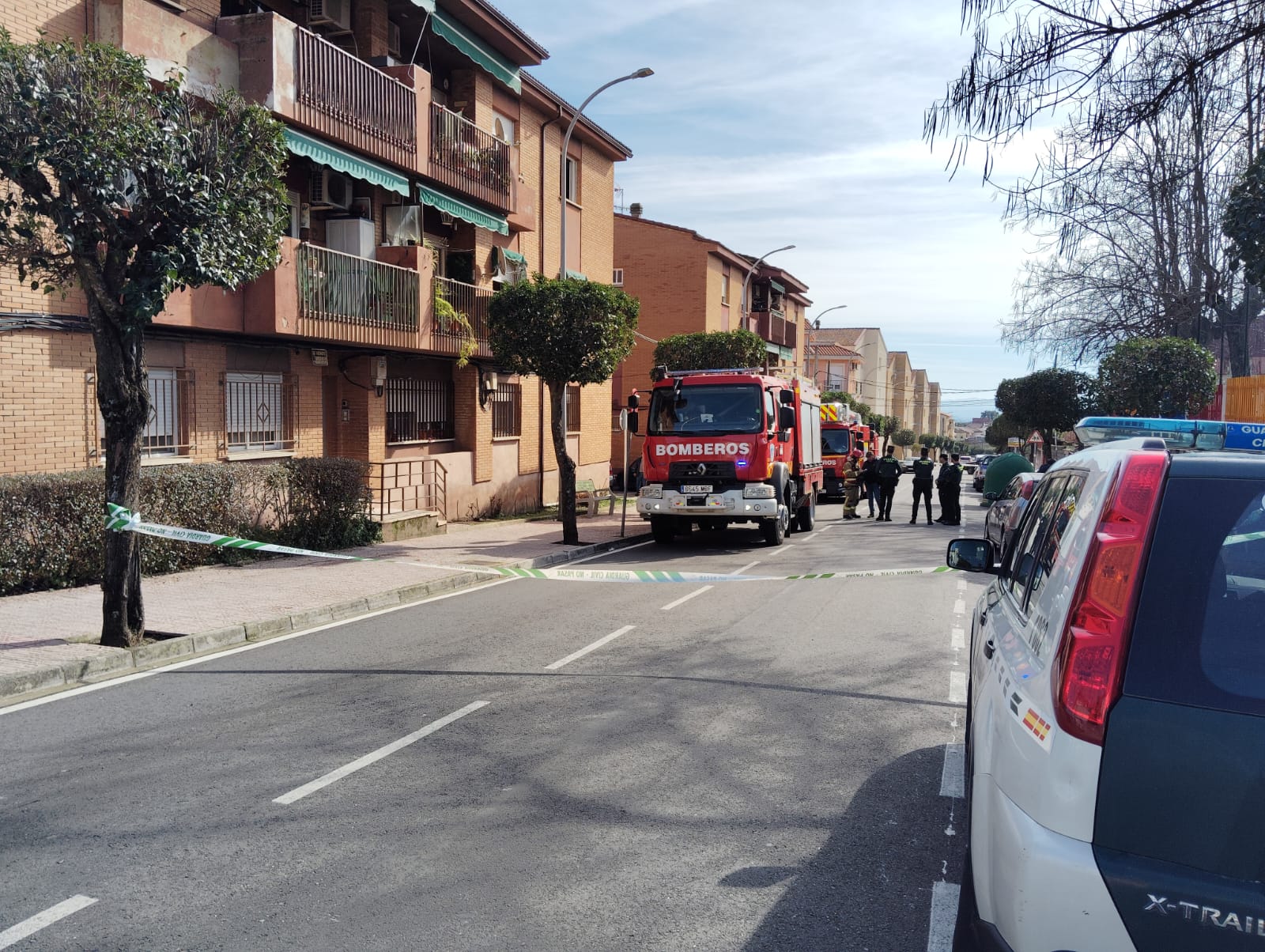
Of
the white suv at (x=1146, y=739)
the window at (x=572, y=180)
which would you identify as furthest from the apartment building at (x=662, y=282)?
the white suv at (x=1146, y=739)

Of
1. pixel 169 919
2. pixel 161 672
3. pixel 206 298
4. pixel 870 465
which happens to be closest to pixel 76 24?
pixel 206 298

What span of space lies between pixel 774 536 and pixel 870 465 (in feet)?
26.7

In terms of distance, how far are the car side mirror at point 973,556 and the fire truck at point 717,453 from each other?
38.2 ft

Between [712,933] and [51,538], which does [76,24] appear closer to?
[51,538]

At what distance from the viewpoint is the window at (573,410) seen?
90.5 ft

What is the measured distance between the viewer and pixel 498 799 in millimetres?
4852

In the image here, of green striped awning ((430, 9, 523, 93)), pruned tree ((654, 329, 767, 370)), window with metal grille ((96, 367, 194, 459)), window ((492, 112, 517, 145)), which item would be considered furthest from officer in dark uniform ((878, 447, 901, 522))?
window with metal grille ((96, 367, 194, 459))

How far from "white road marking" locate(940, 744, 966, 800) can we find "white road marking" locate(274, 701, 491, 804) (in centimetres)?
290

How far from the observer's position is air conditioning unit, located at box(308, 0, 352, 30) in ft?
56.3

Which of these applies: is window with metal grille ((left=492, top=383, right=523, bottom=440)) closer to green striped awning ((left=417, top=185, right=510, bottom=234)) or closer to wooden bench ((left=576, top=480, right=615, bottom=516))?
wooden bench ((left=576, top=480, right=615, bottom=516))

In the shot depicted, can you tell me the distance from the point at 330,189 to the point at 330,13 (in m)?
2.95

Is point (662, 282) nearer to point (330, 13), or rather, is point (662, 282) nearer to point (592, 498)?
point (592, 498)

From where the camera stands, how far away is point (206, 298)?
45.0 feet

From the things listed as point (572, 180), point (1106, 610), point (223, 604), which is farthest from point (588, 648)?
point (572, 180)
